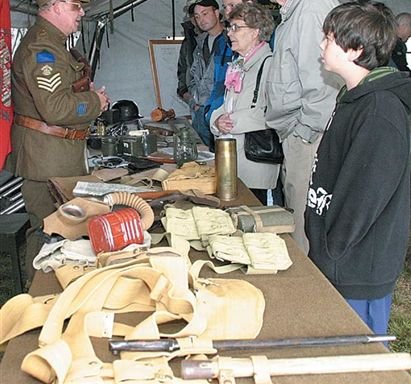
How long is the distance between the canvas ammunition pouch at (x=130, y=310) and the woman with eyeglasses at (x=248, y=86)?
161 centimetres

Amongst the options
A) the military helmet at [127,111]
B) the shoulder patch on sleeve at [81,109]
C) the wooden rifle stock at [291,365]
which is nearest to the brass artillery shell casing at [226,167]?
the shoulder patch on sleeve at [81,109]

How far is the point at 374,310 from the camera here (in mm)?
1731

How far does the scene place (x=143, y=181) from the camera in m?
2.39

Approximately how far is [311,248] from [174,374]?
0.90 metres

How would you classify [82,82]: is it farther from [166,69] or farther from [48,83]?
[166,69]

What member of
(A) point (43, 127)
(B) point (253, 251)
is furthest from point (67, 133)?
(B) point (253, 251)

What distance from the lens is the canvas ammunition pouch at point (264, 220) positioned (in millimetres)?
1732

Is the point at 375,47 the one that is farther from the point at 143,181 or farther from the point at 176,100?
the point at 176,100

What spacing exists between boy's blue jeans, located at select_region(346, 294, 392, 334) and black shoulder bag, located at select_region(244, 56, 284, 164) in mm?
1259

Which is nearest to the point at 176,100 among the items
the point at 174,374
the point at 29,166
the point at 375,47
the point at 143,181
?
the point at 29,166

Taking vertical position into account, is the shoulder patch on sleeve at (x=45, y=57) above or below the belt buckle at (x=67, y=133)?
above

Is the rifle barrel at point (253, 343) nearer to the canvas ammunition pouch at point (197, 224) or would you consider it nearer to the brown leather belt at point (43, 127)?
the canvas ammunition pouch at point (197, 224)

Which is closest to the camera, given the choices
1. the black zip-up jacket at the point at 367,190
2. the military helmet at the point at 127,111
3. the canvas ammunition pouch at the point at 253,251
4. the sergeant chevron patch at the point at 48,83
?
the canvas ammunition pouch at the point at 253,251

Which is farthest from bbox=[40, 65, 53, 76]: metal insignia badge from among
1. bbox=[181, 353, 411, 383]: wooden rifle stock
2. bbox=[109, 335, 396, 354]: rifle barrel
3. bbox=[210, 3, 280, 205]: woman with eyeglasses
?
bbox=[181, 353, 411, 383]: wooden rifle stock
